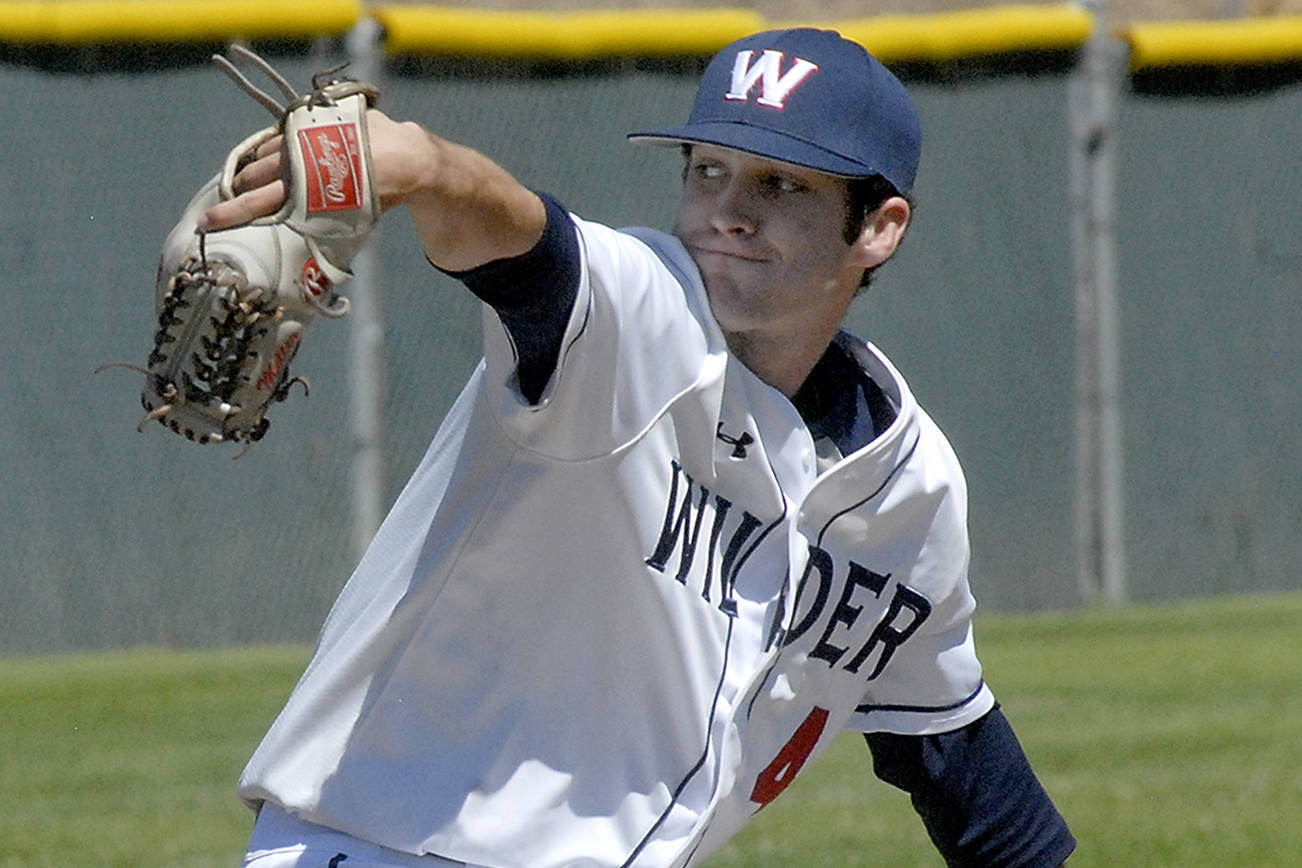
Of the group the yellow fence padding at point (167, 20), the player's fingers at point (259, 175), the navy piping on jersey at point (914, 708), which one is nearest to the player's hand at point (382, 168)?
the player's fingers at point (259, 175)

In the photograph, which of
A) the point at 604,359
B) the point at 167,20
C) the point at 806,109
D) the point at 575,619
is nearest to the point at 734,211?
the point at 806,109

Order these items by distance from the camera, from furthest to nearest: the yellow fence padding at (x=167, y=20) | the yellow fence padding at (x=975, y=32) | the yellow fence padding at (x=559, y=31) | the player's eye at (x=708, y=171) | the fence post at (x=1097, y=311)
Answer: the fence post at (x=1097, y=311) < the yellow fence padding at (x=975, y=32) < the yellow fence padding at (x=559, y=31) < the yellow fence padding at (x=167, y=20) < the player's eye at (x=708, y=171)

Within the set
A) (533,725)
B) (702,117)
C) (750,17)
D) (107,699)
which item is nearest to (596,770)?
(533,725)

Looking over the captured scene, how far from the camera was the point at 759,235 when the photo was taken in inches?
107

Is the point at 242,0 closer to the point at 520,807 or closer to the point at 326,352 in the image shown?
the point at 326,352

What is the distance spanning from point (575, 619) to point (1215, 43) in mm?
8228

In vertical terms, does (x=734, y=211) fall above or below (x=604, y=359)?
above

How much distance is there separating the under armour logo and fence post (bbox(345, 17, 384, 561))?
575 cm

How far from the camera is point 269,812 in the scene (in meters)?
2.71

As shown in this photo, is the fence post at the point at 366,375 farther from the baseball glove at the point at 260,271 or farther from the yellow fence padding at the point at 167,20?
the baseball glove at the point at 260,271

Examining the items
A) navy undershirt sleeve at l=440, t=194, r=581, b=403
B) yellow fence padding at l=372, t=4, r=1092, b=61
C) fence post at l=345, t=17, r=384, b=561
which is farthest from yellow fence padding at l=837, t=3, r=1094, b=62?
navy undershirt sleeve at l=440, t=194, r=581, b=403

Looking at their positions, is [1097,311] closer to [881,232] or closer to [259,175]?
[881,232]

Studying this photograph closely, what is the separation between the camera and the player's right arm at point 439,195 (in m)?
2.13

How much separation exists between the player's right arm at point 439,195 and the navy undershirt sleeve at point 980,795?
137 cm
